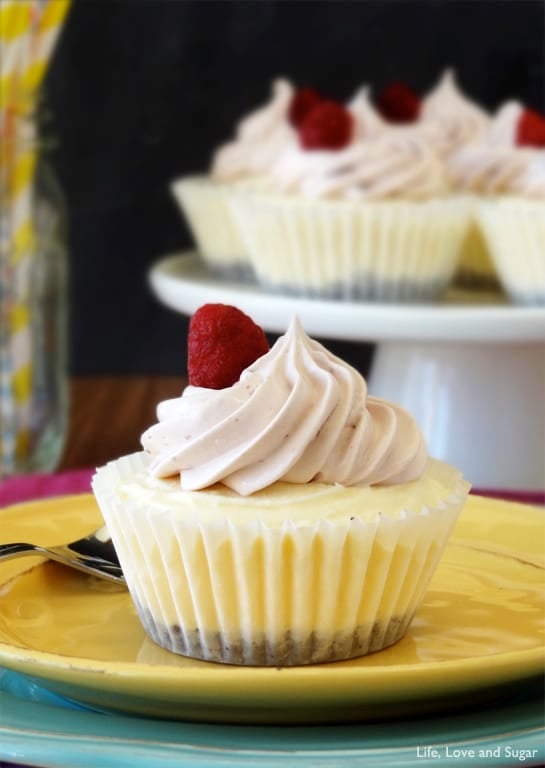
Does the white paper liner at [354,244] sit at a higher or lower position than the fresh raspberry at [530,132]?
lower

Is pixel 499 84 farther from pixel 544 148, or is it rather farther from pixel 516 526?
pixel 516 526

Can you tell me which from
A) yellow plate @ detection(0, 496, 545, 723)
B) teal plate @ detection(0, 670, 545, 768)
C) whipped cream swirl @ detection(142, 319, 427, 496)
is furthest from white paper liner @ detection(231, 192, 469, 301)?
teal plate @ detection(0, 670, 545, 768)

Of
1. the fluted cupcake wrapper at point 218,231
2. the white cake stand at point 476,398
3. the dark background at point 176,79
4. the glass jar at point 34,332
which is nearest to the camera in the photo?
→ the white cake stand at point 476,398

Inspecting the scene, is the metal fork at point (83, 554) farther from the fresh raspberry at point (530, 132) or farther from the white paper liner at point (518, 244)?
the fresh raspberry at point (530, 132)

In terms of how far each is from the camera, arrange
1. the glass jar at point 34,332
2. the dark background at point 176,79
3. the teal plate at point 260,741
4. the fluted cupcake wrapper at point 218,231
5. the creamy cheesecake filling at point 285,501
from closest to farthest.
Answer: the teal plate at point 260,741 < the creamy cheesecake filling at point 285,501 < the glass jar at point 34,332 < the fluted cupcake wrapper at point 218,231 < the dark background at point 176,79

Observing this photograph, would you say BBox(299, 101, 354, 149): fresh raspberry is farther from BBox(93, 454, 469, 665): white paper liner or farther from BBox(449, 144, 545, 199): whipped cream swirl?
BBox(93, 454, 469, 665): white paper liner

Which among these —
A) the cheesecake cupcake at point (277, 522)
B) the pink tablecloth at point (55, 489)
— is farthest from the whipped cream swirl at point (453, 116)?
the cheesecake cupcake at point (277, 522)
